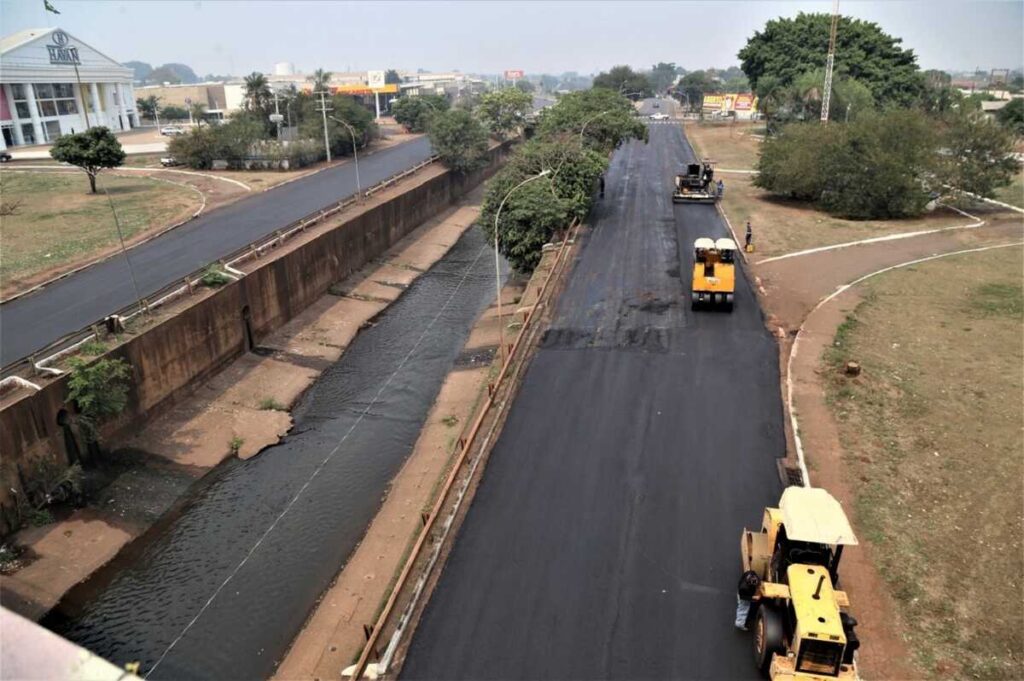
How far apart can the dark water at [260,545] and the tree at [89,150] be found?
31.4 metres

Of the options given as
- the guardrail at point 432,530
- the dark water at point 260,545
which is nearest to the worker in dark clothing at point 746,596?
the guardrail at point 432,530

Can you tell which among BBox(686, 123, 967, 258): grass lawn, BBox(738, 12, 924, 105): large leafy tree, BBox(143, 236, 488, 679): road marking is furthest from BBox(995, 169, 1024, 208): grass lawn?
BBox(143, 236, 488, 679): road marking

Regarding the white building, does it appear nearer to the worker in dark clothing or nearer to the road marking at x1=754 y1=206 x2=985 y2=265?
the road marking at x1=754 y1=206 x2=985 y2=265

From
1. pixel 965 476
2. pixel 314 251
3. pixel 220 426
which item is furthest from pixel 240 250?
pixel 965 476

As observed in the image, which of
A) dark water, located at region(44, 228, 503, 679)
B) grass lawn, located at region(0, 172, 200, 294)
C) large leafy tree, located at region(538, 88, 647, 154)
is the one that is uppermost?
large leafy tree, located at region(538, 88, 647, 154)

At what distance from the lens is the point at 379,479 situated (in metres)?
27.7

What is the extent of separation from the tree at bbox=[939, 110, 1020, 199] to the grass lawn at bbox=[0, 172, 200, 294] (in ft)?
192

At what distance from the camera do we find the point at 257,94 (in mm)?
87938

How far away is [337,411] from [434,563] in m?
16.6

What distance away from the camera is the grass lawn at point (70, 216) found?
132 ft

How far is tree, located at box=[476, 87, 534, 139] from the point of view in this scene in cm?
9981

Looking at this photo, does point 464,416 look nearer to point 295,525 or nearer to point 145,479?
point 295,525

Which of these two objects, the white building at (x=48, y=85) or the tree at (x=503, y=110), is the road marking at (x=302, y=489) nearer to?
the tree at (x=503, y=110)

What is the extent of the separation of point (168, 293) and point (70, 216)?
22564 mm
